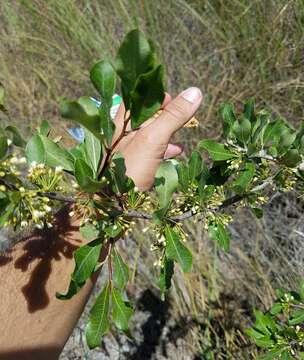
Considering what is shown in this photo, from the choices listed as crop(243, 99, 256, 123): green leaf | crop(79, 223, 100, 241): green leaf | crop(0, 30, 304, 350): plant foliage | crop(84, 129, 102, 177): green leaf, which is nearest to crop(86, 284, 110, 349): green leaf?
crop(0, 30, 304, 350): plant foliage

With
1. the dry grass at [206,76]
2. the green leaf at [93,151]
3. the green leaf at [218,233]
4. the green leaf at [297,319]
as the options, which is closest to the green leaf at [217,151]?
the green leaf at [218,233]

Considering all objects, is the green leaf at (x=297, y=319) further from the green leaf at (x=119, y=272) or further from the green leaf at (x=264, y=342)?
the green leaf at (x=119, y=272)

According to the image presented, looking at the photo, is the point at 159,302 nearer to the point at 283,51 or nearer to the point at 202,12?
the point at 283,51

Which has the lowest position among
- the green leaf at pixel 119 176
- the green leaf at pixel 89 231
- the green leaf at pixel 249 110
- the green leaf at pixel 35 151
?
the green leaf at pixel 249 110

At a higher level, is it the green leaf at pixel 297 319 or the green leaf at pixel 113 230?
the green leaf at pixel 113 230

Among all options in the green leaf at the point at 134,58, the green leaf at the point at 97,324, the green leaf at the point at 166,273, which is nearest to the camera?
the green leaf at the point at 134,58

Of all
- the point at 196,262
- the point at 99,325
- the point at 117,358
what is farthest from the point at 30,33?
the point at 99,325

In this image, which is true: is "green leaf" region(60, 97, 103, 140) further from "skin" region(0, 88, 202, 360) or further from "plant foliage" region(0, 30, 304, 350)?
"skin" region(0, 88, 202, 360)
